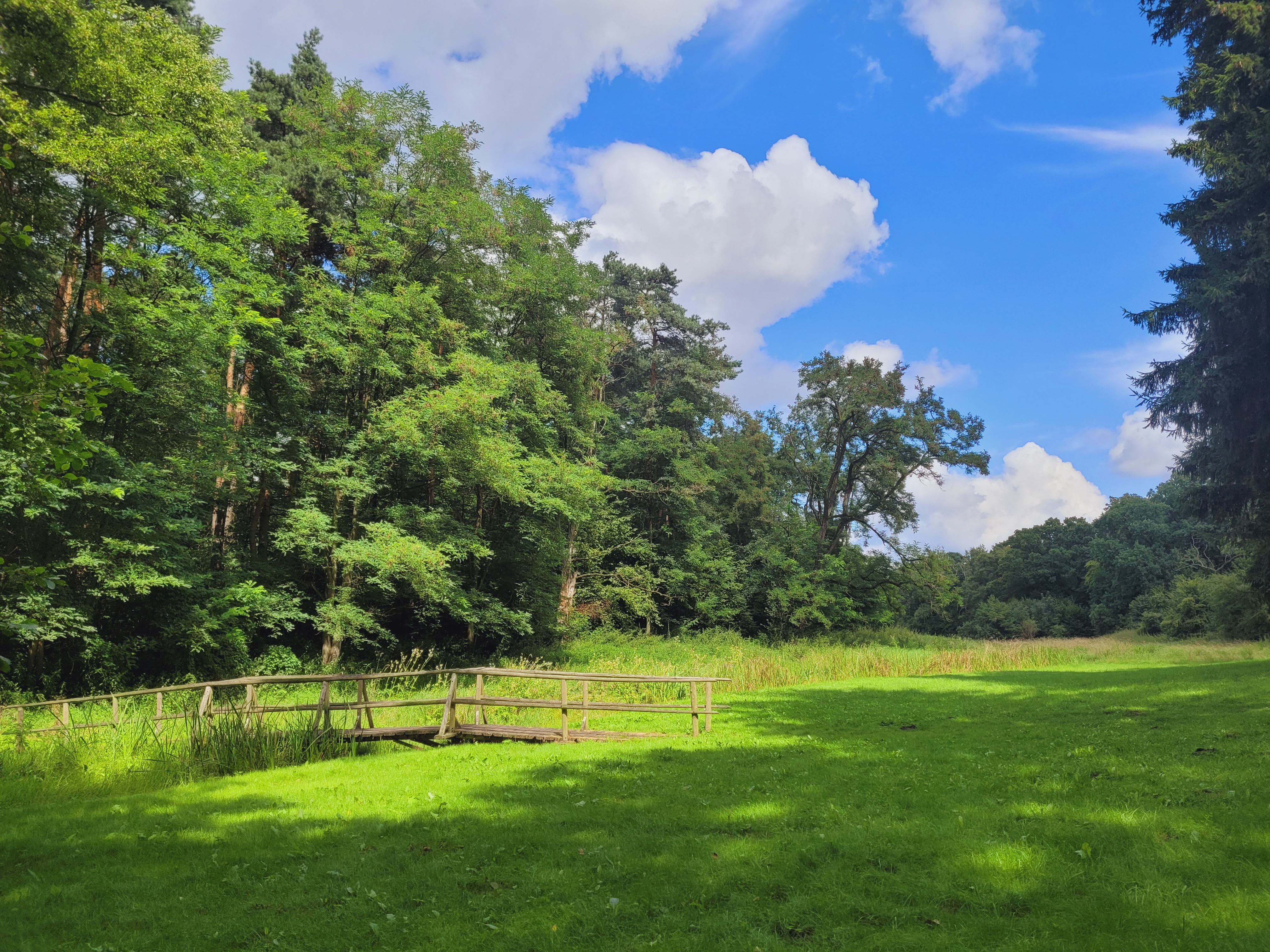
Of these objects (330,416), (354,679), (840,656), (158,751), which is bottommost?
(840,656)

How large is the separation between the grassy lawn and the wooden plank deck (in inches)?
65.5

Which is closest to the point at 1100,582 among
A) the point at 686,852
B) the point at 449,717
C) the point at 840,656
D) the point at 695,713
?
the point at 840,656

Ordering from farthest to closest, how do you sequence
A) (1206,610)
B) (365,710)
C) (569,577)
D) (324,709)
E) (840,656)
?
(1206,610) < (569,577) < (840,656) < (365,710) < (324,709)

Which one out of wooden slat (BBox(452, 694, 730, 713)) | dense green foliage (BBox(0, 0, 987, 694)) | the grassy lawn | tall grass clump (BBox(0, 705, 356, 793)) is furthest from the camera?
dense green foliage (BBox(0, 0, 987, 694))

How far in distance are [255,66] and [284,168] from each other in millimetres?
5877

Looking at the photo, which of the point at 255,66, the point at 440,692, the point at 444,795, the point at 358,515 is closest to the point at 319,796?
the point at 444,795

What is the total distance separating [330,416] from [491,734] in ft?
49.1

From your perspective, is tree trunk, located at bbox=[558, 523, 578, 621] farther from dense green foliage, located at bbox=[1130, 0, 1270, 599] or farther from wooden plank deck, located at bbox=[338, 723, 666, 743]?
dense green foliage, located at bbox=[1130, 0, 1270, 599]

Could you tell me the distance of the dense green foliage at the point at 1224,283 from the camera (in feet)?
65.6

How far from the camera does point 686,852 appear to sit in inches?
225

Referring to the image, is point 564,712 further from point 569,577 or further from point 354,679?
point 569,577

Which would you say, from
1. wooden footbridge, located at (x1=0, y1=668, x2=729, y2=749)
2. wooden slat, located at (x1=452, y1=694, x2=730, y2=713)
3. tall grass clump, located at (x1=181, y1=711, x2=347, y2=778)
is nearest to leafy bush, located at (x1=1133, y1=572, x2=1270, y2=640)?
wooden slat, located at (x1=452, y1=694, x2=730, y2=713)

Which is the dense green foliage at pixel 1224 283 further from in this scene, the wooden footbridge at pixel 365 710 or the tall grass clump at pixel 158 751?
the tall grass clump at pixel 158 751

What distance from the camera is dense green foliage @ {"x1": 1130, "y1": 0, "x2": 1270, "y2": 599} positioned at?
20.0 metres
